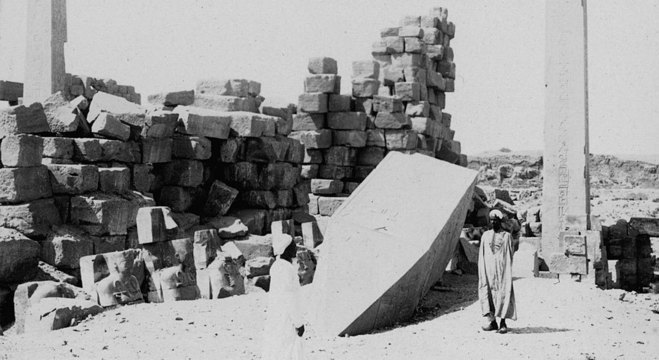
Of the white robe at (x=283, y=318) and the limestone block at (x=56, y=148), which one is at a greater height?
the limestone block at (x=56, y=148)

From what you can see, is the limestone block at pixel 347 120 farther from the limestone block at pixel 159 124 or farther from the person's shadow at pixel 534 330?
the person's shadow at pixel 534 330

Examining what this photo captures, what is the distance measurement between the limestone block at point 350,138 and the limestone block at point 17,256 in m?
9.58

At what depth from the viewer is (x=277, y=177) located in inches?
644

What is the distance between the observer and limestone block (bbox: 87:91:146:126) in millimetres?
13050

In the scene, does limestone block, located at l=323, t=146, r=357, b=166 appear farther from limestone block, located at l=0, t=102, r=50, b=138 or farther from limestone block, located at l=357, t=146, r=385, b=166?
limestone block, located at l=0, t=102, r=50, b=138

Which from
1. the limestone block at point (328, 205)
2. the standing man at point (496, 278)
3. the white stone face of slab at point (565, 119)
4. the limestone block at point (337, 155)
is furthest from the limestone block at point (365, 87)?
the standing man at point (496, 278)

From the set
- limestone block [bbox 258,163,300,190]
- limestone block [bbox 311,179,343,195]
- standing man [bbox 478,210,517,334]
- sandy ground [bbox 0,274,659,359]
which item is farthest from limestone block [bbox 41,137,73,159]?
limestone block [bbox 311,179,343,195]

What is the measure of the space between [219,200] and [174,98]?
2.34 meters

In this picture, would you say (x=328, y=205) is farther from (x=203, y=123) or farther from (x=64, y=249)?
(x=64, y=249)

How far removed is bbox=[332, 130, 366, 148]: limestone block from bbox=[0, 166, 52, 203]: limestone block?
9.00m

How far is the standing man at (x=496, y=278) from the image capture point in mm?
8750

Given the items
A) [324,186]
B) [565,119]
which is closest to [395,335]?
[565,119]

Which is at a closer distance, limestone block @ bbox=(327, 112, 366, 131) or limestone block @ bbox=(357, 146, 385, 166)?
limestone block @ bbox=(327, 112, 366, 131)

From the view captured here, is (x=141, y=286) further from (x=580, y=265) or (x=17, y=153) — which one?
(x=580, y=265)
